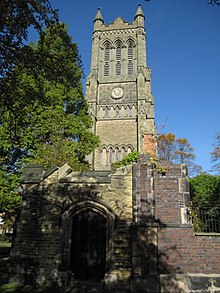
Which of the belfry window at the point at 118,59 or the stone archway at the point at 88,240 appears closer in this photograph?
the stone archway at the point at 88,240

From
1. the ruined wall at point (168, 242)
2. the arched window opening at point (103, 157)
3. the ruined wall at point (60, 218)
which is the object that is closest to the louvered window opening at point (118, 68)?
the arched window opening at point (103, 157)

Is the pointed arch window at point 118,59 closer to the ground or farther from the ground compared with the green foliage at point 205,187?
farther from the ground

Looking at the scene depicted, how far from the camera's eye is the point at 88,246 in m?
9.39

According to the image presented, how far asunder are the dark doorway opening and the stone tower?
19518mm

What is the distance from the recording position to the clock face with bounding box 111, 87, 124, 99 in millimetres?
35219

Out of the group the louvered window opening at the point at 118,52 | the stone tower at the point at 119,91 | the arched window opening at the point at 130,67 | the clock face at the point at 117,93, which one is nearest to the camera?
the stone tower at the point at 119,91

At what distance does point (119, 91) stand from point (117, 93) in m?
0.44

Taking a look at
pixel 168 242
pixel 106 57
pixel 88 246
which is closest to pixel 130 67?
pixel 106 57

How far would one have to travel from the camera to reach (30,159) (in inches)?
601

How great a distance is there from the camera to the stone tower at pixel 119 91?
32.1 metres

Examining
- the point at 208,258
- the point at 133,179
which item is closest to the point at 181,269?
the point at 208,258

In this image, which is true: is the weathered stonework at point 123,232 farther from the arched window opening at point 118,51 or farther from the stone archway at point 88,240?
the arched window opening at point 118,51

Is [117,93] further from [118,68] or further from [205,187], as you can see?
[205,187]

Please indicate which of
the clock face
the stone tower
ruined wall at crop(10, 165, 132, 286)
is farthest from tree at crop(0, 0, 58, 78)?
the clock face
